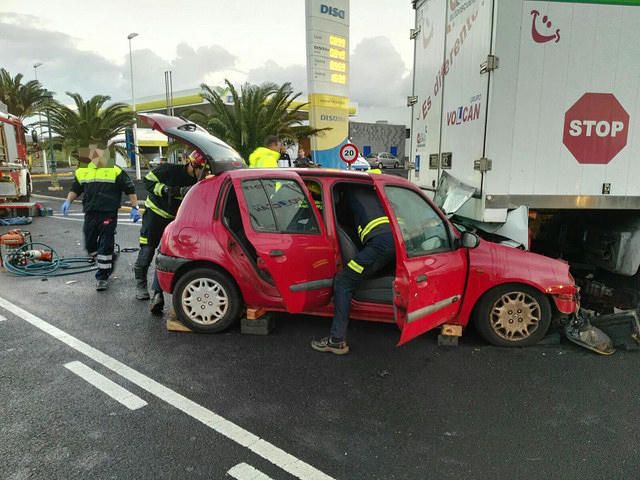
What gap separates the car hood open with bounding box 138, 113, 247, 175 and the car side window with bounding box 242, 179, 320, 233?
444 mm

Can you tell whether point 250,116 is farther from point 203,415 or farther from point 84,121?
point 203,415

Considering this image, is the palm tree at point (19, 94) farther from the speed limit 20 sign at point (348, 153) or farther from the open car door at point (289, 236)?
the open car door at point (289, 236)

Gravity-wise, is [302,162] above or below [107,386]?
above

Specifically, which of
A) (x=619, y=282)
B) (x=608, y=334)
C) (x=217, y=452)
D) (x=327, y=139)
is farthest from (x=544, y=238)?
(x=327, y=139)

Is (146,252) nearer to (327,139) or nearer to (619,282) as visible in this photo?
(619,282)

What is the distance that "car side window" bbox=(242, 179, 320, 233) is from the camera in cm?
415

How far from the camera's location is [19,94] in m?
28.1

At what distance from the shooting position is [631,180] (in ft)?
15.3

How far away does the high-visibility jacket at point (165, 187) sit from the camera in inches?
207

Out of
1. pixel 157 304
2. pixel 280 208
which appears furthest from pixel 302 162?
pixel 280 208

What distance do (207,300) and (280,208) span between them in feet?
3.63

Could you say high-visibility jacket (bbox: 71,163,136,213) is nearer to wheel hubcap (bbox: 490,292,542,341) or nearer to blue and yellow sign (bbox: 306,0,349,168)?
wheel hubcap (bbox: 490,292,542,341)

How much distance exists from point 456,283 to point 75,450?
292 centimetres

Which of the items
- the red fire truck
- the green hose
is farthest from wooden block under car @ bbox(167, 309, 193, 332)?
the red fire truck
